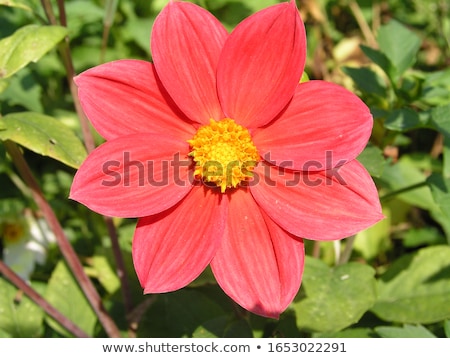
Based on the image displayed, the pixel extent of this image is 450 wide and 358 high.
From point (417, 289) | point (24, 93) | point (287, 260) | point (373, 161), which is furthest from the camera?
point (24, 93)

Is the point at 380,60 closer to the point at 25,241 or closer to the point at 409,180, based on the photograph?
the point at 409,180

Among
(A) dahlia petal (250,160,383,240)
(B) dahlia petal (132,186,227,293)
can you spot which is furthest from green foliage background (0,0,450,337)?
(B) dahlia petal (132,186,227,293)

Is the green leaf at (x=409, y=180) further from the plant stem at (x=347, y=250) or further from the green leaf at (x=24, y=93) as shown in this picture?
the green leaf at (x=24, y=93)

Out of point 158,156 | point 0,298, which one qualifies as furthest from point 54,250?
point 158,156

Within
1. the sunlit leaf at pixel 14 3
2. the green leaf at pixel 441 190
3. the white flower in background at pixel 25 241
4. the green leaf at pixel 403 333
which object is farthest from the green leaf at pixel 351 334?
the sunlit leaf at pixel 14 3

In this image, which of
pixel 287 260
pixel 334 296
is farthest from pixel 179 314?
pixel 287 260

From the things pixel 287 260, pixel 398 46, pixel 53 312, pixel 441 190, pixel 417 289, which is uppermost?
pixel 398 46
